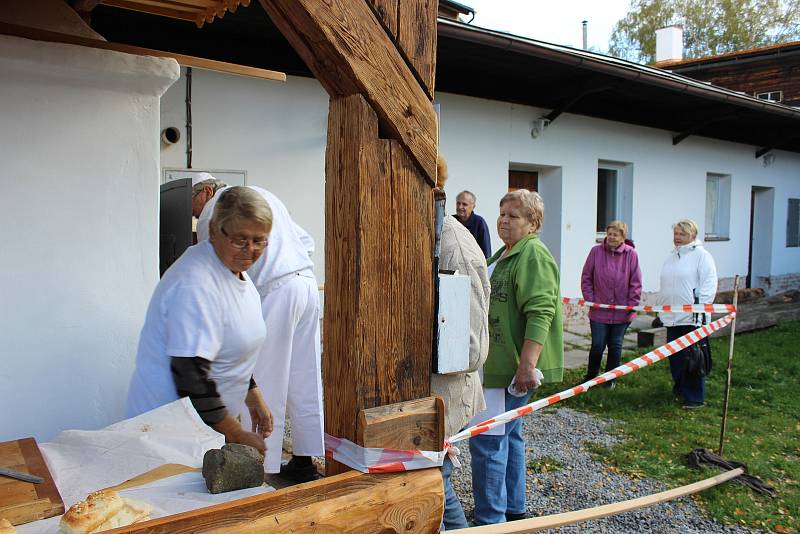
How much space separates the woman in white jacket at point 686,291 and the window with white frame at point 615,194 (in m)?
4.30

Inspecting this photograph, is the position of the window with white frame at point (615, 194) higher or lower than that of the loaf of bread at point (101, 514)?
higher

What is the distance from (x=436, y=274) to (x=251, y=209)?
89 centimetres

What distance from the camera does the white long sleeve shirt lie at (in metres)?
5.93

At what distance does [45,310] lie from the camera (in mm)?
3035

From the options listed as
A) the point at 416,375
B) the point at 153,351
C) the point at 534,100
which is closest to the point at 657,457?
the point at 416,375

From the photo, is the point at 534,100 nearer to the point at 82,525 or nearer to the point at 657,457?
the point at 657,457

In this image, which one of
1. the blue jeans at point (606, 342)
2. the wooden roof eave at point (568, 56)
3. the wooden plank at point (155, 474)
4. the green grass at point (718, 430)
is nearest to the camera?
the wooden plank at point (155, 474)

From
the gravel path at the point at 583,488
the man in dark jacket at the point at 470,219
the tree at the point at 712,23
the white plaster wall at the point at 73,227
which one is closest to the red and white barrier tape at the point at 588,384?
the gravel path at the point at 583,488

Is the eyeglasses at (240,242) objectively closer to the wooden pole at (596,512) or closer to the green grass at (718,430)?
the wooden pole at (596,512)

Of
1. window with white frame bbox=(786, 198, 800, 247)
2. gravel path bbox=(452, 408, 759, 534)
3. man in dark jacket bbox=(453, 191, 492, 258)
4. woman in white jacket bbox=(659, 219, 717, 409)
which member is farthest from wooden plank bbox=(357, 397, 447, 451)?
window with white frame bbox=(786, 198, 800, 247)

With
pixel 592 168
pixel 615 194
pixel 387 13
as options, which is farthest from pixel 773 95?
pixel 387 13

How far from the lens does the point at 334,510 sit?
173 centimetres

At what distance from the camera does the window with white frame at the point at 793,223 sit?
1477 centimetres

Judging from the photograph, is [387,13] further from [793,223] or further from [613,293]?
[793,223]
